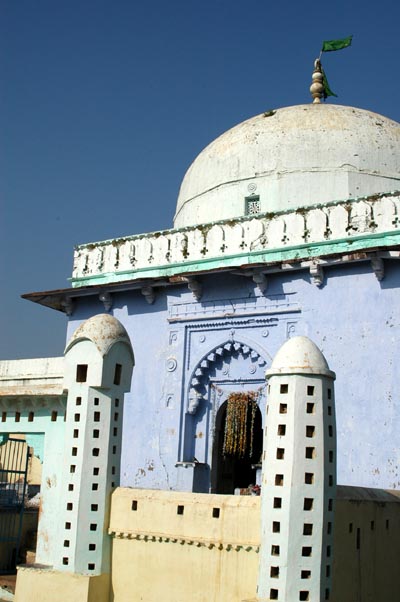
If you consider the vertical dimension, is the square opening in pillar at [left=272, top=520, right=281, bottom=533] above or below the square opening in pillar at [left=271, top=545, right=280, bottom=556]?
above

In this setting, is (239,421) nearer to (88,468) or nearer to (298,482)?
(88,468)

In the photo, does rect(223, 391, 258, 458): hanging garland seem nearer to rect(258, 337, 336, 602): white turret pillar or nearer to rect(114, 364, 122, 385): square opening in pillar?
rect(114, 364, 122, 385): square opening in pillar

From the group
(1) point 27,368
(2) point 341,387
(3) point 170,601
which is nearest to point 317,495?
(3) point 170,601

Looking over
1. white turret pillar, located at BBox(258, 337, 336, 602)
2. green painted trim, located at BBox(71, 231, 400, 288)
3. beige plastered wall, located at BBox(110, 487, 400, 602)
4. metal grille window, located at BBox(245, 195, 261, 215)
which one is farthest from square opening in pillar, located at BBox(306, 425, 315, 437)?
metal grille window, located at BBox(245, 195, 261, 215)

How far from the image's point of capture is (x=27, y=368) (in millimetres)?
14094

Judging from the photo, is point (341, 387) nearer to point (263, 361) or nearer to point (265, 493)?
point (263, 361)

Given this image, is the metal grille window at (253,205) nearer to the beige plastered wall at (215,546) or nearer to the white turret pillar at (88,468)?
the white turret pillar at (88,468)

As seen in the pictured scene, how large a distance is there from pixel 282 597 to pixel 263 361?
5162 millimetres

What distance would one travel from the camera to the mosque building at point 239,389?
24.2 ft

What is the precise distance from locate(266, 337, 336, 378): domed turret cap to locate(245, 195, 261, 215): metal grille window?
5720mm

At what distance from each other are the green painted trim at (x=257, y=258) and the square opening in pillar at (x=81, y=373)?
11.3 ft

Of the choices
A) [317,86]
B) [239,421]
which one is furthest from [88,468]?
[317,86]

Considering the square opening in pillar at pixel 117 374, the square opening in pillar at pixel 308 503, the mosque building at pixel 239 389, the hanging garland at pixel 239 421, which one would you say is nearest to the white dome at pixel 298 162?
the mosque building at pixel 239 389

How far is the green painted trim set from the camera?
1089 cm
